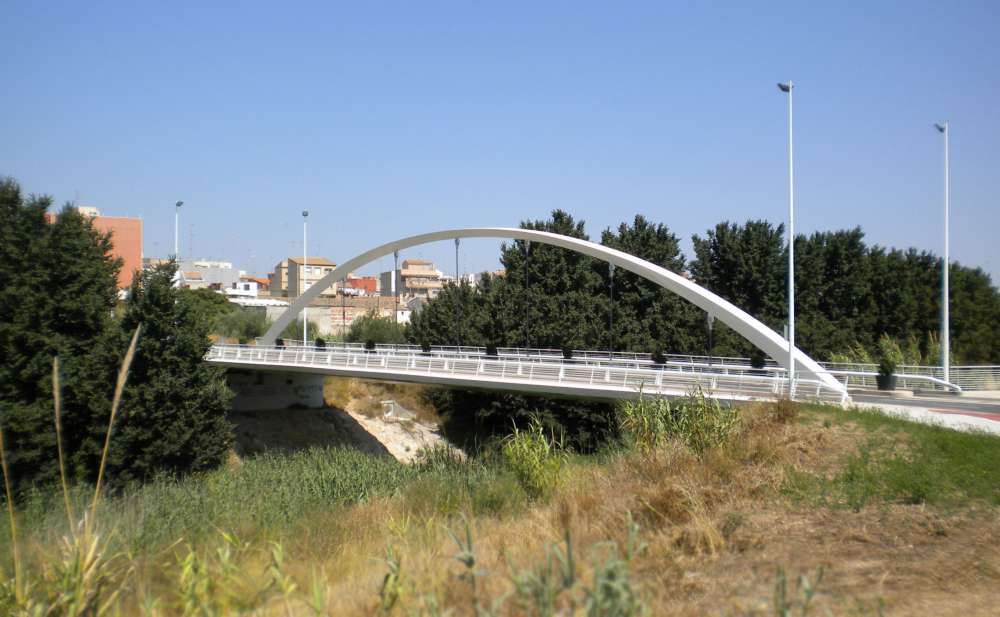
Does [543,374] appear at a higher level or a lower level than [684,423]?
lower

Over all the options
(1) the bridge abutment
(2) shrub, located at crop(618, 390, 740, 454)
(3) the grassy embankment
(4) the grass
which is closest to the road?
(4) the grass

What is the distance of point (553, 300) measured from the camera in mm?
43688

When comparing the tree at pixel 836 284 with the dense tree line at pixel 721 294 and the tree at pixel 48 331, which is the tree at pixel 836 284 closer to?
the dense tree line at pixel 721 294

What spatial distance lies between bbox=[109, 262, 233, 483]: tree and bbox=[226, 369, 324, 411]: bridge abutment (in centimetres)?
1254

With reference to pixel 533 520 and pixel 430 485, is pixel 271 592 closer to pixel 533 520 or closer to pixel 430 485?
pixel 533 520

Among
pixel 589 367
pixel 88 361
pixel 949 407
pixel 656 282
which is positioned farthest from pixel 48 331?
pixel 949 407

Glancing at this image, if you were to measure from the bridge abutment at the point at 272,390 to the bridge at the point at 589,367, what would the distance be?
273cm

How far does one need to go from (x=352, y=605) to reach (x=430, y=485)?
5250 millimetres

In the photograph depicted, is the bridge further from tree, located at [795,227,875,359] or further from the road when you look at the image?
tree, located at [795,227,875,359]

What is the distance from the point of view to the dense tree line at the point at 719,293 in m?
41.5

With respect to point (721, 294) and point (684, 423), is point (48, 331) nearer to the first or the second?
point (684, 423)

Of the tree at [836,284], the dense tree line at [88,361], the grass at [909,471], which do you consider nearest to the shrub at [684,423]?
the grass at [909,471]

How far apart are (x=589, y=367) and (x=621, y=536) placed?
1685cm

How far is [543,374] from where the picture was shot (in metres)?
25.4
